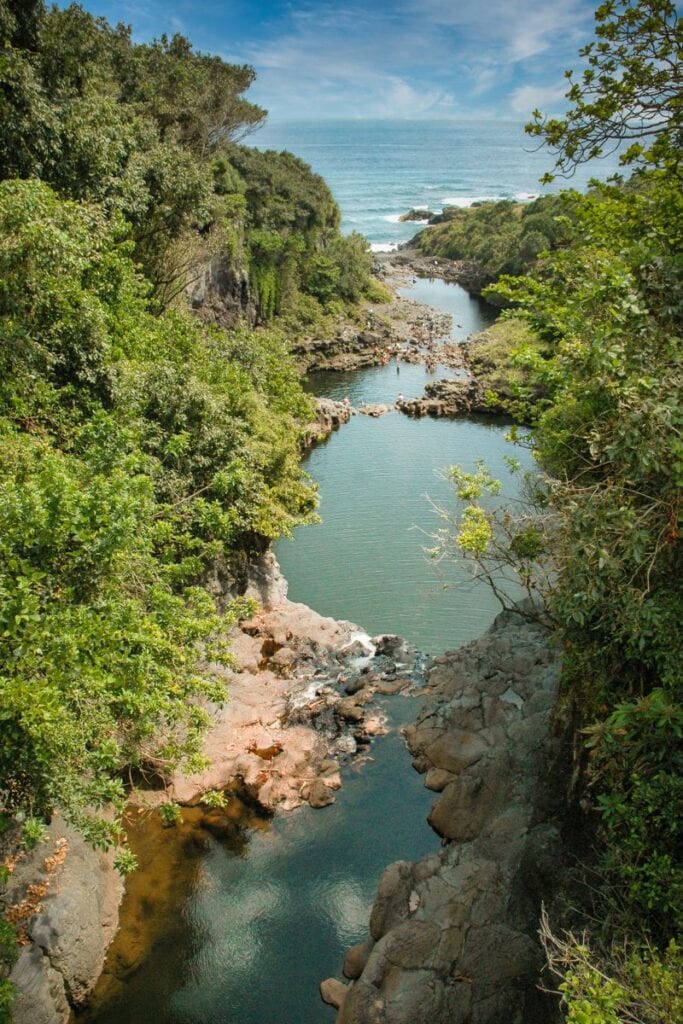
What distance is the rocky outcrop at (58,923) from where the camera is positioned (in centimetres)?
1163

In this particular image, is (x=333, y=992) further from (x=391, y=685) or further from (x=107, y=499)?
(x=107, y=499)

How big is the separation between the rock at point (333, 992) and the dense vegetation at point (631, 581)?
4.10 m

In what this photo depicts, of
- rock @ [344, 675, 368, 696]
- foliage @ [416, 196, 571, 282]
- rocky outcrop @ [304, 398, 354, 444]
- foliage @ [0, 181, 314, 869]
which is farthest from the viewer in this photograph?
foliage @ [416, 196, 571, 282]

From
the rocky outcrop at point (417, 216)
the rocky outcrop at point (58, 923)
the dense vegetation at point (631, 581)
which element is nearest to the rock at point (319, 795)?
the rocky outcrop at point (58, 923)

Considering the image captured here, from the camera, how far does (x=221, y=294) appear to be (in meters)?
44.1

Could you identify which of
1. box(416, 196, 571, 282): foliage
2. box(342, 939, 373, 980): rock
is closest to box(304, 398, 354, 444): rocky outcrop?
box(416, 196, 571, 282): foliage

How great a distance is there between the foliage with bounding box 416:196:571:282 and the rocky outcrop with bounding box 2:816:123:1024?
48.1m

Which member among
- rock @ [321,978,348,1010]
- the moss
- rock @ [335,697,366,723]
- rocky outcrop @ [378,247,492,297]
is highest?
rocky outcrop @ [378,247,492,297]

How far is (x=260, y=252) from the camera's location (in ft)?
171

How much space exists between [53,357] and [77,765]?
11.0 meters

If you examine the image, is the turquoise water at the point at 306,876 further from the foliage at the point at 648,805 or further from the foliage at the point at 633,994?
the foliage at the point at 633,994

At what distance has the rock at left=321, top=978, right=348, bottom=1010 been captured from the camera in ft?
41.0

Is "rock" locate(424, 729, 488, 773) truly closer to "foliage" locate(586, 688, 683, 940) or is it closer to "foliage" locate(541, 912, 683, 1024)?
"foliage" locate(586, 688, 683, 940)

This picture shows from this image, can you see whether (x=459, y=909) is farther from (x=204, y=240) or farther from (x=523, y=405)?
(x=204, y=240)
